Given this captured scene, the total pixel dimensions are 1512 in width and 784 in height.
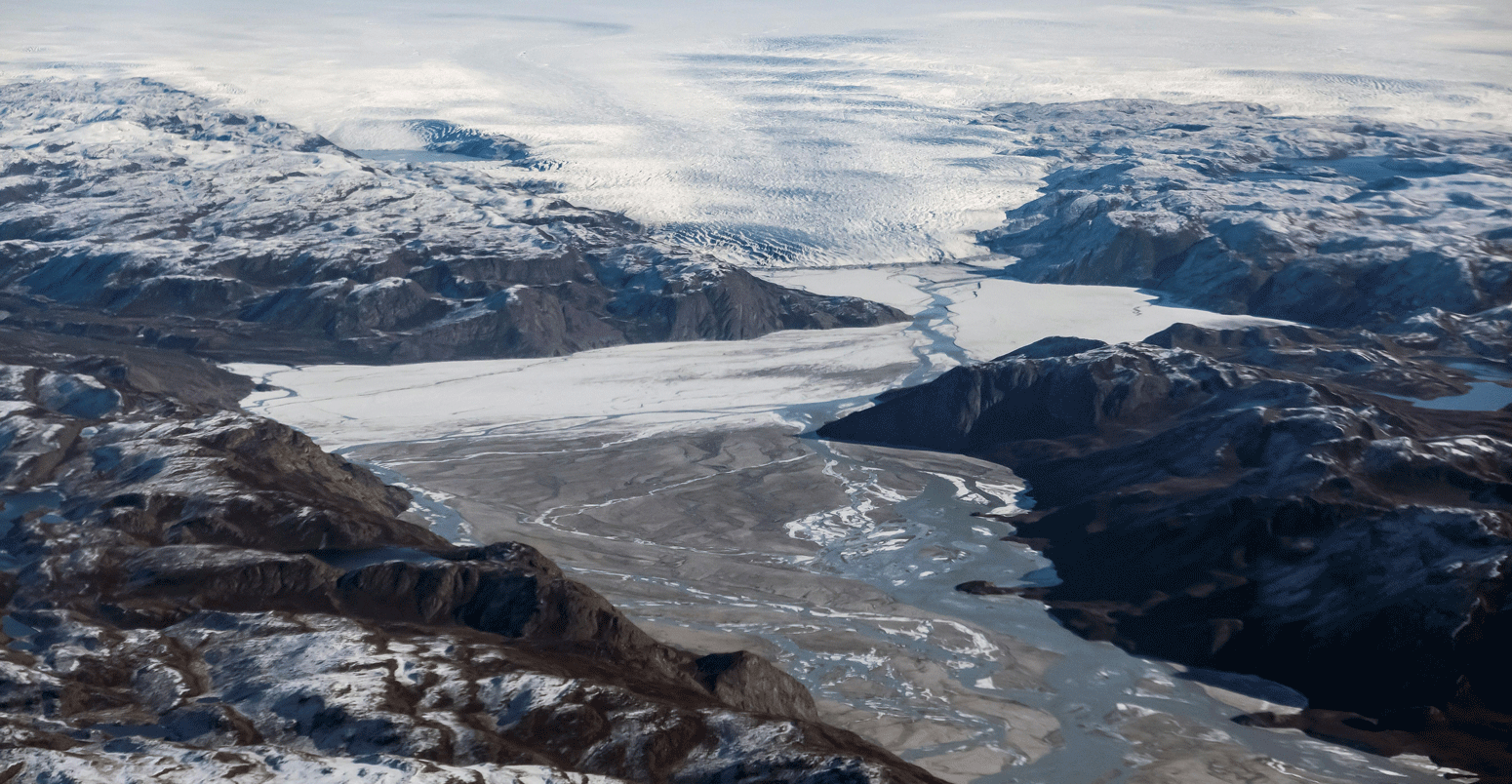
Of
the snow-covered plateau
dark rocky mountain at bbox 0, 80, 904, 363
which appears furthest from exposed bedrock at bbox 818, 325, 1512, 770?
dark rocky mountain at bbox 0, 80, 904, 363

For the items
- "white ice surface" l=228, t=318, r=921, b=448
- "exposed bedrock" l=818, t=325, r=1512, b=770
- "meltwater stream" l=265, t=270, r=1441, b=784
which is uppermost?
"exposed bedrock" l=818, t=325, r=1512, b=770

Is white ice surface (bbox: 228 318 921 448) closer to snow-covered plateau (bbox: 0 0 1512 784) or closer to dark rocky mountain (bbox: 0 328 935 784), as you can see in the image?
snow-covered plateau (bbox: 0 0 1512 784)

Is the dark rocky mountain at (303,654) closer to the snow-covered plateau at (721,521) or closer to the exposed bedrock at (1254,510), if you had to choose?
the snow-covered plateau at (721,521)

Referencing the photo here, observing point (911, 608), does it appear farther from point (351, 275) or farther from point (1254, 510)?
point (351, 275)

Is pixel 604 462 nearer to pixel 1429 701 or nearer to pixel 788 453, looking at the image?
pixel 788 453

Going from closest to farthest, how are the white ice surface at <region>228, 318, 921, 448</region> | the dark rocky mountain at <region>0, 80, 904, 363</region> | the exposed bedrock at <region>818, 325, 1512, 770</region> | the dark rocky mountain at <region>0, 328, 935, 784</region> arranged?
1. the dark rocky mountain at <region>0, 328, 935, 784</region>
2. the exposed bedrock at <region>818, 325, 1512, 770</region>
3. the white ice surface at <region>228, 318, 921, 448</region>
4. the dark rocky mountain at <region>0, 80, 904, 363</region>

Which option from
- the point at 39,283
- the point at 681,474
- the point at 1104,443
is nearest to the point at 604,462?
the point at 681,474

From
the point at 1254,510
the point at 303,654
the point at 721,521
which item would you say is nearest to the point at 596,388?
the point at 721,521

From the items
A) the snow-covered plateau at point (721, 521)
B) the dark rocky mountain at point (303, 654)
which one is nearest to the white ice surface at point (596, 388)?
the snow-covered plateau at point (721, 521)
